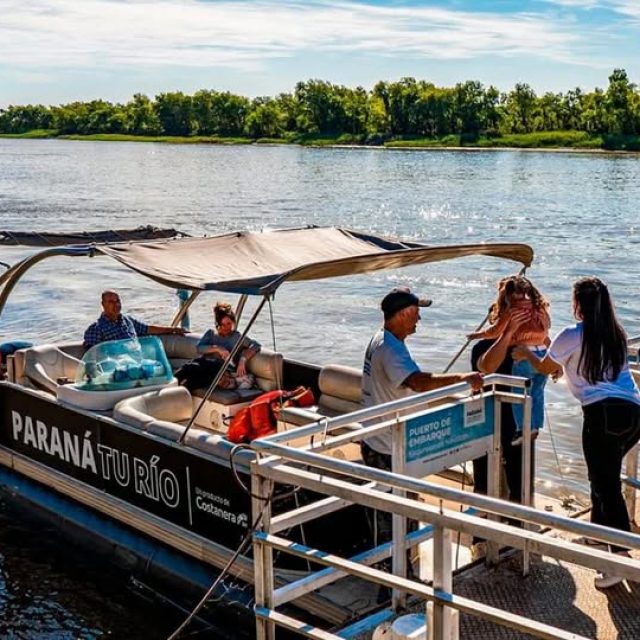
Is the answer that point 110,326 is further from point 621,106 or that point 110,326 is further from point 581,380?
point 621,106

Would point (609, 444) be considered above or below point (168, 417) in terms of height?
above

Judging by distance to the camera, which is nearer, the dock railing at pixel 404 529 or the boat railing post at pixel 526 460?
the dock railing at pixel 404 529

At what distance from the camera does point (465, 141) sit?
4569 inches

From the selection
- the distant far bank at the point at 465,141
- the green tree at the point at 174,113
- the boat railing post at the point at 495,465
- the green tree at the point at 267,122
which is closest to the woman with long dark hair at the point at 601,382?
the boat railing post at the point at 495,465

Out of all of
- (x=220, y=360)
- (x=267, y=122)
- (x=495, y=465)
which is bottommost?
(x=220, y=360)

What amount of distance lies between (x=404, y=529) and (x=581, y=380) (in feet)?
4.18

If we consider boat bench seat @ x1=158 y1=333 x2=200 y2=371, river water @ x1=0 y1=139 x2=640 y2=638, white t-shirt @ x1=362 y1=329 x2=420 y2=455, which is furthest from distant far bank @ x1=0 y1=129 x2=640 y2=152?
white t-shirt @ x1=362 y1=329 x2=420 y2=455

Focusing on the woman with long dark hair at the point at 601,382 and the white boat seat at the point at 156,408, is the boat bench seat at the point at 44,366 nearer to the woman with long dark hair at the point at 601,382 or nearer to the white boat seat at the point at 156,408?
the white boat seat at the point at 156,408

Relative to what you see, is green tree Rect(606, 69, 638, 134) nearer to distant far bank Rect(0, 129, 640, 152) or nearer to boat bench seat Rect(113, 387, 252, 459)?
distant far bank Rect(0, 129, 640, 152)

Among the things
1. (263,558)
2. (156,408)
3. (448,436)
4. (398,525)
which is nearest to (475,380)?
(448,436)

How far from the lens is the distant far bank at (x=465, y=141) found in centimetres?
9906

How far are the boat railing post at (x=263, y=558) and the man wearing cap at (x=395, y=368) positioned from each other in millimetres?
1016

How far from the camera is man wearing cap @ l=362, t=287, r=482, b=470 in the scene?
18.8ft

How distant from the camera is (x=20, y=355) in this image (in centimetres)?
969
